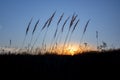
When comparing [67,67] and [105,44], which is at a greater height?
[105,44]

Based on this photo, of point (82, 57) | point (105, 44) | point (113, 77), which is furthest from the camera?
point (105, 44)

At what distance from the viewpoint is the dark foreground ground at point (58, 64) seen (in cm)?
732

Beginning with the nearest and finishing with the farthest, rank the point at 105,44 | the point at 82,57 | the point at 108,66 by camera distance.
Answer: the point at 108,66
the point at 82,57
the point at 105,44

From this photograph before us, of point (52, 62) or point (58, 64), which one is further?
point (52, 62)

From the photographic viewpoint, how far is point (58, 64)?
7785 mm

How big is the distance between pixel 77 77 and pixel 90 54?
189 cm

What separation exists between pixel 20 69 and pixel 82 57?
2.40m

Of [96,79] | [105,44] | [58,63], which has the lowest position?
[96,79]

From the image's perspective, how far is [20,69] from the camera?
23.6ft

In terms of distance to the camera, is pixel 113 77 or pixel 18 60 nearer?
pixel 113 77

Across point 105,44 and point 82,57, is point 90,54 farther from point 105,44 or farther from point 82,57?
point 105,44

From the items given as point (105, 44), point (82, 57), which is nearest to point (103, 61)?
point (82, 57)

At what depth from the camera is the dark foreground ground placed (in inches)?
288

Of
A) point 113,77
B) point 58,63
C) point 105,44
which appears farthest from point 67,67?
point 105,44
